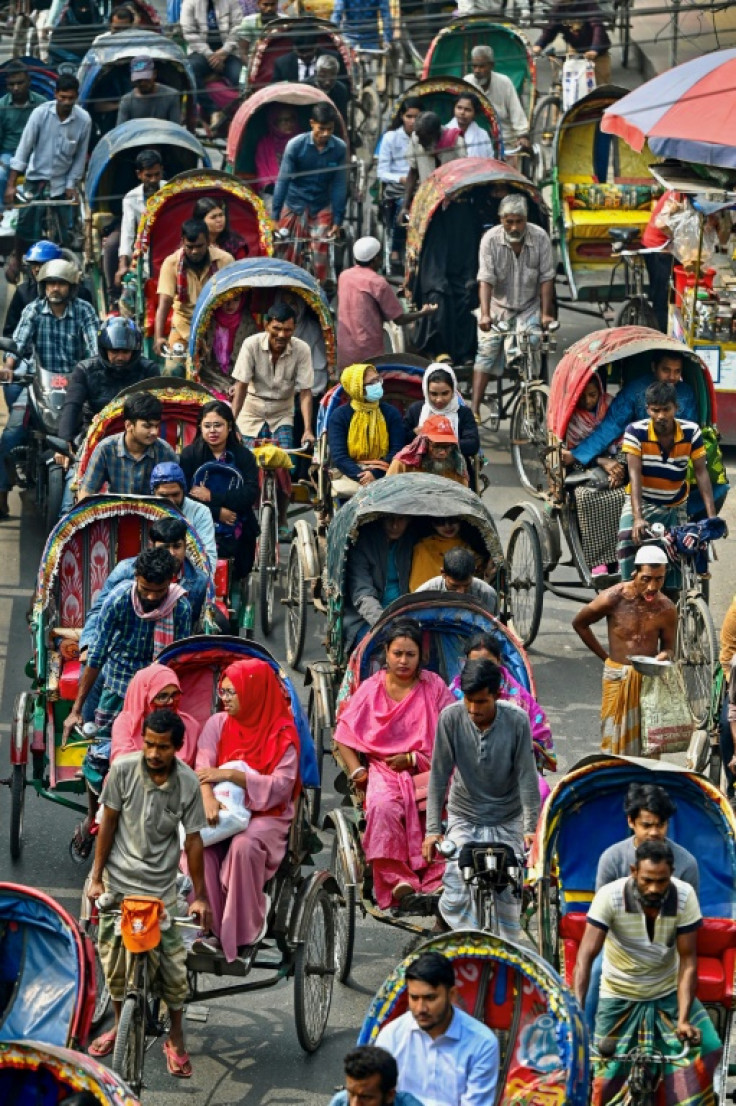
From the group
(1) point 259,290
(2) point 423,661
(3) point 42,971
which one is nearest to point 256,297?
(1) point 259,290

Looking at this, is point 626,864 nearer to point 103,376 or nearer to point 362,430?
point 362,430

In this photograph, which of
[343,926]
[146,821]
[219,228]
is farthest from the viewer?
[219,228]

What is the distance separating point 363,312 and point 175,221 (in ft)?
7.61

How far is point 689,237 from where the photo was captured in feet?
64.7

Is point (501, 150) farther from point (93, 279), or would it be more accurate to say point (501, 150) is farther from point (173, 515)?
point (173, 515)

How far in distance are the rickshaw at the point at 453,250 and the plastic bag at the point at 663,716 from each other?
6.91 m

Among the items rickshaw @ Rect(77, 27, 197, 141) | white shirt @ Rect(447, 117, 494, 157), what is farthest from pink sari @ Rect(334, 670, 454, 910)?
rickshaw @ Rect(77, 27, 197, 141)

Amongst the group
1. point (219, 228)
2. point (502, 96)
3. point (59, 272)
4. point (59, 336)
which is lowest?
point (59, 336)

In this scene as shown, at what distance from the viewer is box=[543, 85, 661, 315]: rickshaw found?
70.7ft

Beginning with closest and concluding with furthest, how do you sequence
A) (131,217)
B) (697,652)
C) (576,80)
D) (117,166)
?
(697,652)
(131,217)
(117,166)
(576,80)

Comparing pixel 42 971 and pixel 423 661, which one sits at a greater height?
pixel 423 661

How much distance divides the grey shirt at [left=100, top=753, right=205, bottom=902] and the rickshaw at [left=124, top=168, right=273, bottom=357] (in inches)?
343

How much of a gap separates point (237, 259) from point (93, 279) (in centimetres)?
247

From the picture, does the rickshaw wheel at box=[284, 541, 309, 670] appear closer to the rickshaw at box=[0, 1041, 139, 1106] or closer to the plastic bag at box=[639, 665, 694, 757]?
the plastic bag at box=[639, 665, 694, 757]
